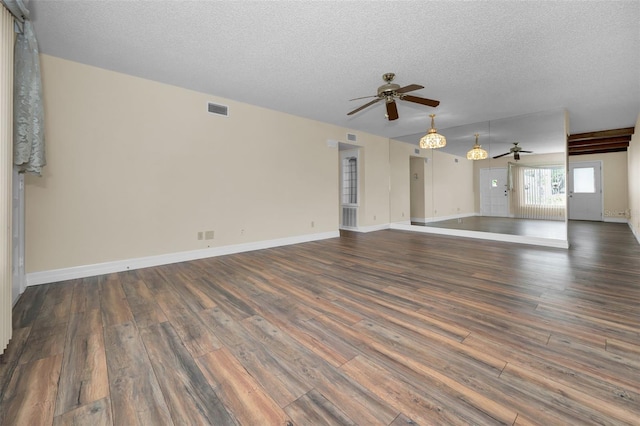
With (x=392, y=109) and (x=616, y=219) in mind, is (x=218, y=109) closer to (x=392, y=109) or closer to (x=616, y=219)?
(x=392, y=109)

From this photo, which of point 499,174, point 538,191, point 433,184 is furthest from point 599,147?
point 433,184

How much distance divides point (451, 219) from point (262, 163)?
5782mm

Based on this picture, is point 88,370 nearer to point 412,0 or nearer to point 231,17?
point 231,17

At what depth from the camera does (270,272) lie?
3.59 metres

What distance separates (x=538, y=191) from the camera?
6.08m

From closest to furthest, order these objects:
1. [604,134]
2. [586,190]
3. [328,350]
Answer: [328,350]
[604,134]
[586,190]

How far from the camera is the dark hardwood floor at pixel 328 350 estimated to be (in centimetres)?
126

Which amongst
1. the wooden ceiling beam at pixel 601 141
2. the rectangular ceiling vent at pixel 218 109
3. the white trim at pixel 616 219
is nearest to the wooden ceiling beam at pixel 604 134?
the wooden ceiling beam at pixel 601 141

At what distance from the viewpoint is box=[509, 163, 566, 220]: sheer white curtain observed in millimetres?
5508

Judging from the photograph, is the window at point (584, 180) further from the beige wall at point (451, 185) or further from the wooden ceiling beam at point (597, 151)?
the beige wall at point (451, 185)

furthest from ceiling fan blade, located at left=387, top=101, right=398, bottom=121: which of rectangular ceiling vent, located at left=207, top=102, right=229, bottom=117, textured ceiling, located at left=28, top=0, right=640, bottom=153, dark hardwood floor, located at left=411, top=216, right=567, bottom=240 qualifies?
dark hardwood floor, located at left=411, top=216, right=567, bottom=240

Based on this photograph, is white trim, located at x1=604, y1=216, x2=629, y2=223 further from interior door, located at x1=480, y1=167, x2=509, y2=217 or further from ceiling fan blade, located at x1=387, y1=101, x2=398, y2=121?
ceiling fan blade, located at x1=387, y1=101, x2=398, y2=121

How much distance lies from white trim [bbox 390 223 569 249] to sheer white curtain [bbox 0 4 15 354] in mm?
7129

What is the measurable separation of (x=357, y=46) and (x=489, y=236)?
507 cm
